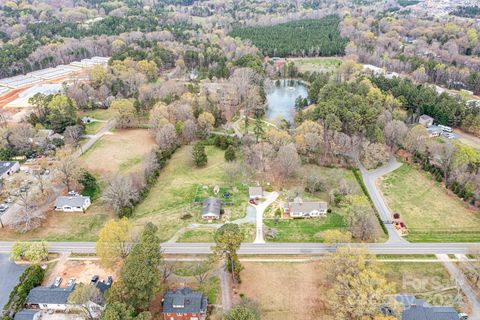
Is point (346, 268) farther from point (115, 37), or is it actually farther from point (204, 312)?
point (115, 37)

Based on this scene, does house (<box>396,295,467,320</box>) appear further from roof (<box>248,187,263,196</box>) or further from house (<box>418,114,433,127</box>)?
house (<box>418,114,433,127</box>)

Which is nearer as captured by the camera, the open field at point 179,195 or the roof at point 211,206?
the roof at point 211,206

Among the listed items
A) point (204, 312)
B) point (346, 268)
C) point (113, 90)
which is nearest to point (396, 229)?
point (346, 268)

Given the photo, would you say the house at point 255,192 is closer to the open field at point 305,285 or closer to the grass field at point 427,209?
the open field at point 305,285

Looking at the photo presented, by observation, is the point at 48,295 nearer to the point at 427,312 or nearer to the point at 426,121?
the point at 427,312

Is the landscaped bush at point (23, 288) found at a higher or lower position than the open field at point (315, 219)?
higher

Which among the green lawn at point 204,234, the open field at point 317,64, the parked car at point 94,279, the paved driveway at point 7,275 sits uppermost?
the open field at point 317,64

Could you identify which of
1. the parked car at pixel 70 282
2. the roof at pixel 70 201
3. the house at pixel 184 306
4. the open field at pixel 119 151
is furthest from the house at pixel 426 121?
the parked car at pixel 70 282
